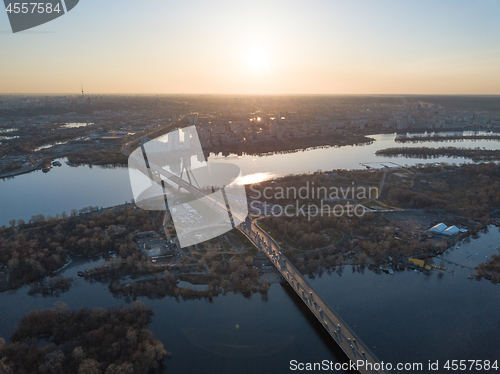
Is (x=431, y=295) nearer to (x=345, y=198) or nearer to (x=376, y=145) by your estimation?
(x=345, y=198)

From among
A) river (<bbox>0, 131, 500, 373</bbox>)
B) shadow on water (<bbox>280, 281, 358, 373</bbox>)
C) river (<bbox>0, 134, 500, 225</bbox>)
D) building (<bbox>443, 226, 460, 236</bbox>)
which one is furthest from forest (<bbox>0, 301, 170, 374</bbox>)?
building (<bbox>443, 226, 460, 236</bbox>)

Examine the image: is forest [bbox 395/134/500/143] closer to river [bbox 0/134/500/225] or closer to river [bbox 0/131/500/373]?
river [bbox 0/134/500/225]

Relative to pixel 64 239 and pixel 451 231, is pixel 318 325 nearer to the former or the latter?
pixel 451 231

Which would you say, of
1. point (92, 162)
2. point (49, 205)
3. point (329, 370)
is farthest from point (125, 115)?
point (329, 370)
